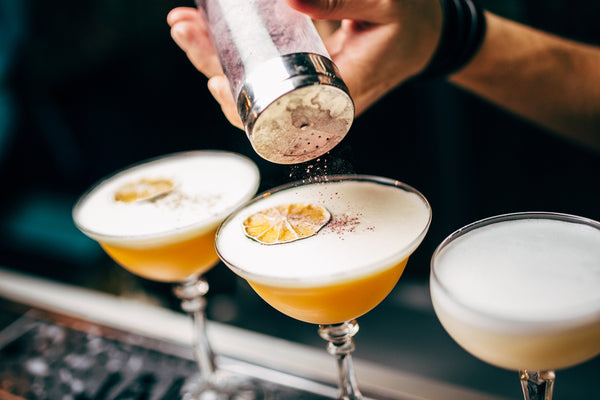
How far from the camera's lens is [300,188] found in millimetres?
1216

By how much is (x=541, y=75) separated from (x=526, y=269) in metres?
0.98

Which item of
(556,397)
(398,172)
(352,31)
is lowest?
(556,397)

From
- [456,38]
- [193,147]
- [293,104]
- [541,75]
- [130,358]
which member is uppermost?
A: [293,104]

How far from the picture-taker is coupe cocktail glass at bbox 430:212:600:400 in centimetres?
70

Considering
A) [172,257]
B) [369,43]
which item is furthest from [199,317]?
[369,43]

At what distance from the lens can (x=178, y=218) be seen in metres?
1.21

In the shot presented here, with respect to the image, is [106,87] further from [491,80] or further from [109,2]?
[491,80]

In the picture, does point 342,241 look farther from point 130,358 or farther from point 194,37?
point 130,358

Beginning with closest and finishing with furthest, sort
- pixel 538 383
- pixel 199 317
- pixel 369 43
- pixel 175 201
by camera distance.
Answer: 1. pixel 538 383
2. pixel 369 43
3. pixel 175 201
4. pixel 199 317

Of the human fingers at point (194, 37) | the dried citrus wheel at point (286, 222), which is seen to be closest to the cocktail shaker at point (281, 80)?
the dried citrus wheel at point (286, 222)

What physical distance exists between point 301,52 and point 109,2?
86.1 inches

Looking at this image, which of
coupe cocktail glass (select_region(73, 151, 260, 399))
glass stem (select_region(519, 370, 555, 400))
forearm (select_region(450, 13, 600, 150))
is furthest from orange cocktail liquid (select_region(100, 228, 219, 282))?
forearm (select_region(450, 13, 600, 150))

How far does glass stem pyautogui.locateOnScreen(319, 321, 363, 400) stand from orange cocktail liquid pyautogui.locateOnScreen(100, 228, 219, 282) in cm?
37

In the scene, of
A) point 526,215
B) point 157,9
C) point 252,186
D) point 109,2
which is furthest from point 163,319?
point 109,2
